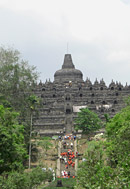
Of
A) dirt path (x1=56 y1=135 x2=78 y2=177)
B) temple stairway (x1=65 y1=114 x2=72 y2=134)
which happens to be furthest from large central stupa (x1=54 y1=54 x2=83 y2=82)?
dirt path (x1=56 y1=135 x2=78 y2=177)

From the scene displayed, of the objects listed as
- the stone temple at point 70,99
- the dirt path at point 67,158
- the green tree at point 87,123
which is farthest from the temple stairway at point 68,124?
the green tree at point 87,123

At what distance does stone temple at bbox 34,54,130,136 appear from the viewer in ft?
228

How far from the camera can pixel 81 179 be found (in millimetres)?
16281

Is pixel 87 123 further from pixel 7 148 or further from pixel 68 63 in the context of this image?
pixel 68 63

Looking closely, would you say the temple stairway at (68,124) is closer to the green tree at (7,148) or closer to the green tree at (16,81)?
the green tree at (16,81)

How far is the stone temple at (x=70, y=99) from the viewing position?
6944cm

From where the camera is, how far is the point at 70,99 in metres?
83.6

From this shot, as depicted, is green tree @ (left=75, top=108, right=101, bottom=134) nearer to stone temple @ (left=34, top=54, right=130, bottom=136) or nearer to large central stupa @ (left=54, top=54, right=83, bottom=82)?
stone temple @ (left=34, top=54, right=130, bottom=136)

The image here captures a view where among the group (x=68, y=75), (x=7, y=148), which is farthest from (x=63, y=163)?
(x=68, y=75)

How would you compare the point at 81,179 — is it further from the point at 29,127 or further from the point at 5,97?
the point at 5,97

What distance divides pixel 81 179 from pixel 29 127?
110ft

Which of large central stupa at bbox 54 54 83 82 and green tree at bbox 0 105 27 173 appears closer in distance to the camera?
green tree at bbox 0 105 27 173

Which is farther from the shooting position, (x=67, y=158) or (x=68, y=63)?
(x=68, y=63)

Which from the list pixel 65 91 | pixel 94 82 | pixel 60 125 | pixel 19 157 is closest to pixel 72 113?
pixel 60 125
